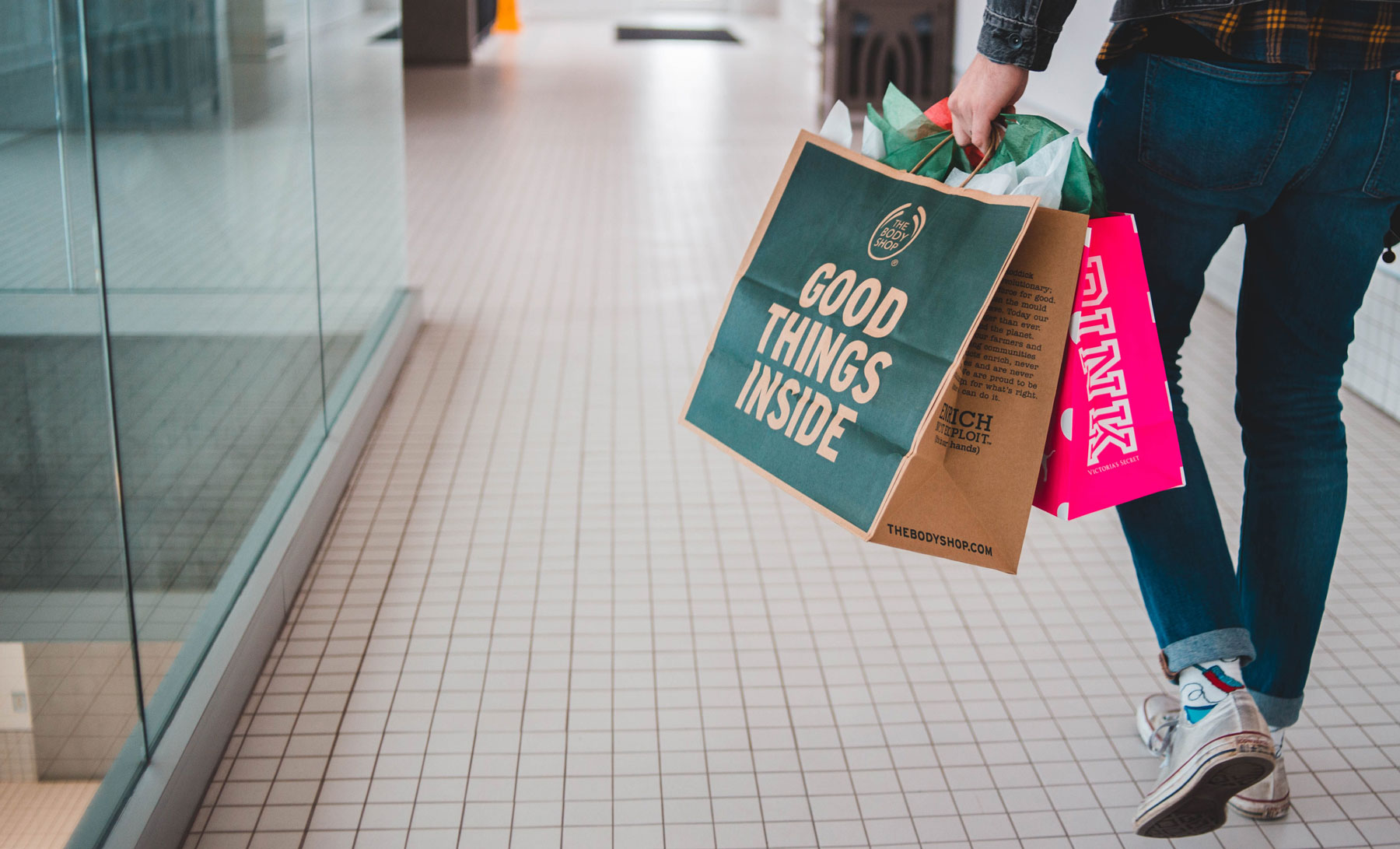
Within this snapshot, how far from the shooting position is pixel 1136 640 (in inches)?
58.2

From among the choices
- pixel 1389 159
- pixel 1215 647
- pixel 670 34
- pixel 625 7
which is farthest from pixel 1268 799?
pixel 625 7

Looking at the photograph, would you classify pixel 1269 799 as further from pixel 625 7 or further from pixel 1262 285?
pixel 625 7

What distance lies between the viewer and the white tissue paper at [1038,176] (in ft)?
2.81

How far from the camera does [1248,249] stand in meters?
1.02

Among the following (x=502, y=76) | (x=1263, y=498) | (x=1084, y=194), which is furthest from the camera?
(x=502, y=76)

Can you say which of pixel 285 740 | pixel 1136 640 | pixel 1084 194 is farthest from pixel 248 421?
pixel 1136 640

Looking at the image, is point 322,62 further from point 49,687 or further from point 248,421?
point 49,687

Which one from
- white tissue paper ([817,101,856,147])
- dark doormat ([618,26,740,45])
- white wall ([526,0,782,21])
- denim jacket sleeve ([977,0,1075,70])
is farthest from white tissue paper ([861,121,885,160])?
white wall ([526,0,782,21])

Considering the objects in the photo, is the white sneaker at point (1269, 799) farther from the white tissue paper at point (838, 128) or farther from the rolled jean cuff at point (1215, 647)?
the white tissue paper at point (838, 128)

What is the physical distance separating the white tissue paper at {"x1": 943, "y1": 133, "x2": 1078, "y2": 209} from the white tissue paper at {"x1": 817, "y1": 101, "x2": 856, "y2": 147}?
0.13 m

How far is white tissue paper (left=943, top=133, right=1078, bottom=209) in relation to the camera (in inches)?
33.7

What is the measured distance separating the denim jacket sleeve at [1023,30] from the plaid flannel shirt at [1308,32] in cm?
10

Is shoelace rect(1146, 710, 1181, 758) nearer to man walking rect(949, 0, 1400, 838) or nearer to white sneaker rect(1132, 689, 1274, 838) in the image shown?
man walking rect(949, 0, 1400, 838)

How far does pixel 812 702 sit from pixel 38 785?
794mm
